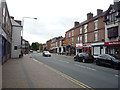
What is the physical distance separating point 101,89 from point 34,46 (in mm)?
143057

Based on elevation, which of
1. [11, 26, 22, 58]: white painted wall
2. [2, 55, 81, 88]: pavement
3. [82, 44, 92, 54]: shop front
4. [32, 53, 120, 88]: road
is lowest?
[32, 53, 120, 88]: road

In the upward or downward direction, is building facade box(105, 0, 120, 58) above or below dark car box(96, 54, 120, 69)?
above

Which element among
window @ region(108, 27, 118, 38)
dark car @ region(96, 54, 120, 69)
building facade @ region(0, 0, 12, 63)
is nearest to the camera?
building facade @ region(0, 0, 12, 63)

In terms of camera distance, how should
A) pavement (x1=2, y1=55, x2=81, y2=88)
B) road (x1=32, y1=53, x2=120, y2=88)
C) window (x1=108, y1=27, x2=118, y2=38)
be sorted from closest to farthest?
pavement (x1=2, y1=55, x2=81, y2=88) → road (x1=32, y1=53, x2=120, y2=88) → window (x1=108, y1=27, x2=118, y2=38)

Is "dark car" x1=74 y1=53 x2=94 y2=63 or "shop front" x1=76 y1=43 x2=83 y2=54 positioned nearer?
"dark car" x1=74 y1=53 x2=94 y2=63

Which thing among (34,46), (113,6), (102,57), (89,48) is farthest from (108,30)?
(34,46)

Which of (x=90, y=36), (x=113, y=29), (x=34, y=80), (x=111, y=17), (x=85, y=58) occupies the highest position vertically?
(x=111, y=17)

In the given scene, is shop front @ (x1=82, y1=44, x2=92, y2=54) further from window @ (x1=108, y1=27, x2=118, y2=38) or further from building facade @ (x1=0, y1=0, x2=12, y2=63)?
building facade @ (x1=0, y1=0, x2=12, y2=63)

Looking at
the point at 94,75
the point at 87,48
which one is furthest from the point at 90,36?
the point at 94,75

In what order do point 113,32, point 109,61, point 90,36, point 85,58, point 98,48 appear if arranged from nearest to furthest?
point 109,61 → point 85,58 → point 113,32 → point 98,48 → point 90,36

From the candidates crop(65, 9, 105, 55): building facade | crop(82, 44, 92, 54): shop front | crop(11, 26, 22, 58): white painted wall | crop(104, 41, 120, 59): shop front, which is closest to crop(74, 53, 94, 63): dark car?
crop(104, 41, 120, 59): shop front

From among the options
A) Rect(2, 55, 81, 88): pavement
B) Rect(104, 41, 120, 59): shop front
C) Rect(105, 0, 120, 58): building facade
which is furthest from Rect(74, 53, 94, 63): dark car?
Rect(2, 55, 81, 88): pavement

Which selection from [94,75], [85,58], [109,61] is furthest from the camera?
[85,58]

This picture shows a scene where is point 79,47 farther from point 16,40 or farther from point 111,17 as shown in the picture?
point 16,40
